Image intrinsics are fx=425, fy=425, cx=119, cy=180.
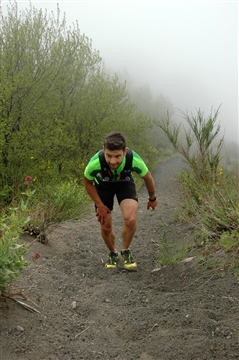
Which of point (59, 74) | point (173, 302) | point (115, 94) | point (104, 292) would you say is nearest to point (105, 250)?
point (104, 292)

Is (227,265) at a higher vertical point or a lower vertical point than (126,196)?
lower

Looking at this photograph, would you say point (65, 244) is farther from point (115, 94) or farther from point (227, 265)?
point (115, 94)

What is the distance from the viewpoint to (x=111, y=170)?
16.8ft

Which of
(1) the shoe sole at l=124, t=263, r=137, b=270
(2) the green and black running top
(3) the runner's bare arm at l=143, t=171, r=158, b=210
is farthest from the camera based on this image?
(1) the shoe sole at l=124, t=263, r=137, b=270

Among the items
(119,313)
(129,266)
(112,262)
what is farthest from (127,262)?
(119,313)

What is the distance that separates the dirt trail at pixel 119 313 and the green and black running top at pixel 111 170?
1221mm

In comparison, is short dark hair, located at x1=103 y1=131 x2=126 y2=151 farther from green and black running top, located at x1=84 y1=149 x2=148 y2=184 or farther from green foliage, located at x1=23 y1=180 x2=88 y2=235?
green foliage, located at x1=23 y1=180 x2=88 y2=235

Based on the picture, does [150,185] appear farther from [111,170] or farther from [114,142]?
[114,142]

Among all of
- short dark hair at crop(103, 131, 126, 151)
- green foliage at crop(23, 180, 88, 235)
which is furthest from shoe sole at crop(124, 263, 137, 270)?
short dark hair at crop(103, 131, 126, 151)

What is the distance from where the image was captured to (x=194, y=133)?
7.73 m

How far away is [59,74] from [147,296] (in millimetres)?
10071

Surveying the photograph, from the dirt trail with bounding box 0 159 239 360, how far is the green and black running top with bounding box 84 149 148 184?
1221 mm

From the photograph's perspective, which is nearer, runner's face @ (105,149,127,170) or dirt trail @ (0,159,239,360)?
dirt trail @ (0,159,239,360)

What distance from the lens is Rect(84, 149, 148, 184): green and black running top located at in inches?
199
